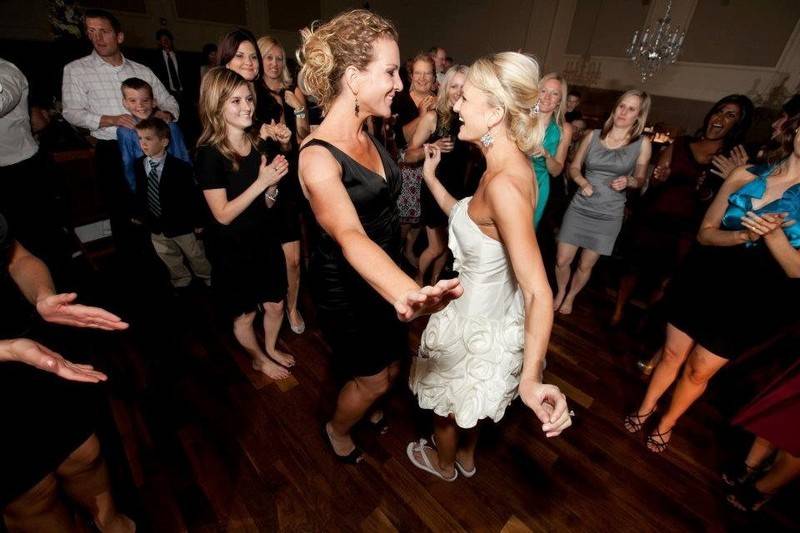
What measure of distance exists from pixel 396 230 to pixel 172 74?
9209 mm

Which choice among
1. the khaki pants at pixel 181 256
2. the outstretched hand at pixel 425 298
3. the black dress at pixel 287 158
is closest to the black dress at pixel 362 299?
the outstretched hand at pixel 425 298

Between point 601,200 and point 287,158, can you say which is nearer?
point 287,158

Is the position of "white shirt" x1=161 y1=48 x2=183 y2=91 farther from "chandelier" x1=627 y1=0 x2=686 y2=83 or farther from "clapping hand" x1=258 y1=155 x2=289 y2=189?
"chandelier" x1=627 y1=0 x2=686 y2=83

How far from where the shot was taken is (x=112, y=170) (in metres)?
2.91

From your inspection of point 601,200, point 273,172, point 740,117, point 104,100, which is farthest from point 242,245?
point 740,117

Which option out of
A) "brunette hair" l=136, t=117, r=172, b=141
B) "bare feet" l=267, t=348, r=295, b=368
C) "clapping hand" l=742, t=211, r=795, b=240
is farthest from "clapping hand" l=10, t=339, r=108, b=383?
"clapping hand" l=742, t=211, r=795, b=240

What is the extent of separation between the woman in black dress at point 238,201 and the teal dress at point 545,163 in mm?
1748

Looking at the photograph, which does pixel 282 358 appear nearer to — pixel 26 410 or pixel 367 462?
pixel 367 462

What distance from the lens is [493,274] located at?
4.69ft

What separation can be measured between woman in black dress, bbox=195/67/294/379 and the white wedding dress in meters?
1.07

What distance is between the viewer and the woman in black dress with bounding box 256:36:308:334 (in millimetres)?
2433

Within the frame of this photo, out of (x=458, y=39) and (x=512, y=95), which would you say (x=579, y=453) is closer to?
(x=512, y=95)

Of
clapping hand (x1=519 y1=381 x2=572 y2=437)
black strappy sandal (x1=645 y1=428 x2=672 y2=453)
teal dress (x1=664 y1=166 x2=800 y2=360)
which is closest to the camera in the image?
clapping hand (x1=519 y1=381 x2=572 y2=437)

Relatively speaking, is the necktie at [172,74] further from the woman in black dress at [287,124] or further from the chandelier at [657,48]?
the chandelier at [657,48]
